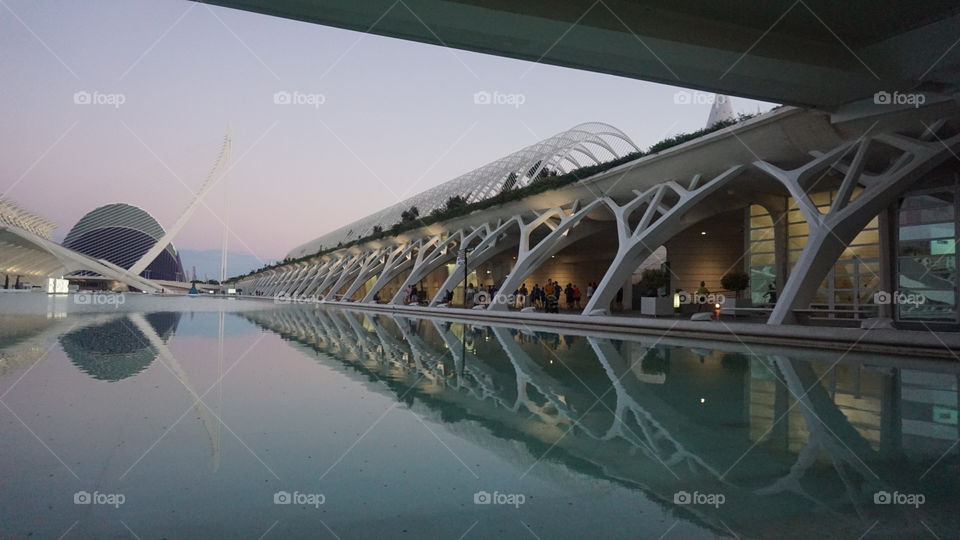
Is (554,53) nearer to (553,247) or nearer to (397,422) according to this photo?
(397,422)

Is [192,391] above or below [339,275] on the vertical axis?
below

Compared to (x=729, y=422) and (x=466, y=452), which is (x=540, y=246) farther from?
(x=466, y=452)

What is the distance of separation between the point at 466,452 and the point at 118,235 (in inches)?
4313

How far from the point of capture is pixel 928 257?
13.5 m

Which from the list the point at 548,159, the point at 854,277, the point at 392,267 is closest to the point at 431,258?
the point at 392,267

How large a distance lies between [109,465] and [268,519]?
48.7 inches

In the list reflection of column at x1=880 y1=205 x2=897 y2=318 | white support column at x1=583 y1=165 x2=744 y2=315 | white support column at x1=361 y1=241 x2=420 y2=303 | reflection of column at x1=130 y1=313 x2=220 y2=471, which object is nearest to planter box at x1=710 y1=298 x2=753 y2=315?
white support column at x1=583 y1=165 x2=744 y2=315

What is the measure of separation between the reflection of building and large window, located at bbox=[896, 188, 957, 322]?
16.1m

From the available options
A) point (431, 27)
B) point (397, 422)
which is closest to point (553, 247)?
point (431, 27)

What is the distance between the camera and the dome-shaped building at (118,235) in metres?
92.4

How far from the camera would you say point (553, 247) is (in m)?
20.6

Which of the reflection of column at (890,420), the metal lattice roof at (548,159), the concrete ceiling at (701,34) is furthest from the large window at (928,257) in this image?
the reflection of column at (890,420)

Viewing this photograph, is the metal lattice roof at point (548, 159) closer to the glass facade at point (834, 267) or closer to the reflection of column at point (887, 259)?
the glass facade at point (834, 267)

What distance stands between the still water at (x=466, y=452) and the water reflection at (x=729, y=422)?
0.08 ft
